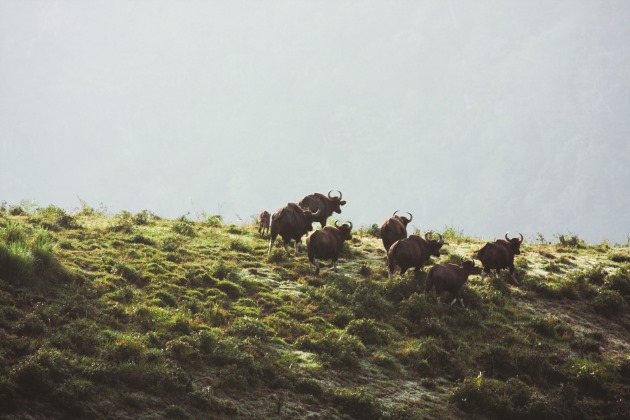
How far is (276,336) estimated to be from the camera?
52.6ft

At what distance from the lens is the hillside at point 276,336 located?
12219 millimetres

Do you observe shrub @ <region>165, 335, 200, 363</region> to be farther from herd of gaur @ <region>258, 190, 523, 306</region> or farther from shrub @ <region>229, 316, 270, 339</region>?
herd of gaur @ <region>258, 190, 523, 306</region>

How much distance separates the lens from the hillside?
40.1 ft

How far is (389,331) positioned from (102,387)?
850cm

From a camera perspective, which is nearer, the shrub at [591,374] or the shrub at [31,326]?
the shrub at [31,326]

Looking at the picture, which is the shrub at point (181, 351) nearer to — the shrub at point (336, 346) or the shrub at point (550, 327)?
the shrub at point (336, 346)

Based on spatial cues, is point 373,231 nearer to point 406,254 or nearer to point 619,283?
point 406,254

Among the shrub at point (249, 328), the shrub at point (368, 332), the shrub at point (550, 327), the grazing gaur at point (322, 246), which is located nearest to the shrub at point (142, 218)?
the grazing gaur at point (322, 246)

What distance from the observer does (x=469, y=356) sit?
16562mm

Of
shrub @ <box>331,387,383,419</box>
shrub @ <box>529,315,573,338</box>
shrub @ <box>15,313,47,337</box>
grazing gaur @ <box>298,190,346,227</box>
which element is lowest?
shrub @ <box>331,387,383,419</box>

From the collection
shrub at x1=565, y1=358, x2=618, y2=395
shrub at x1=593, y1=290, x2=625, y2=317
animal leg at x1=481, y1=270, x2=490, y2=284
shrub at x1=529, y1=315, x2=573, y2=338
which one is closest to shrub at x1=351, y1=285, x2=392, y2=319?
shrub at x1=529, y1=315, x2=573, y2=338

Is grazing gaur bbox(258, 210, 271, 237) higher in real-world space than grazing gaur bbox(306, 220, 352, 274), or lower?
higher

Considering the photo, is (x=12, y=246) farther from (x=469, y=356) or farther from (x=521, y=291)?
(x=521, y=291)

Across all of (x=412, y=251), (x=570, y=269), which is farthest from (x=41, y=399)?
(x=570, y=269)
